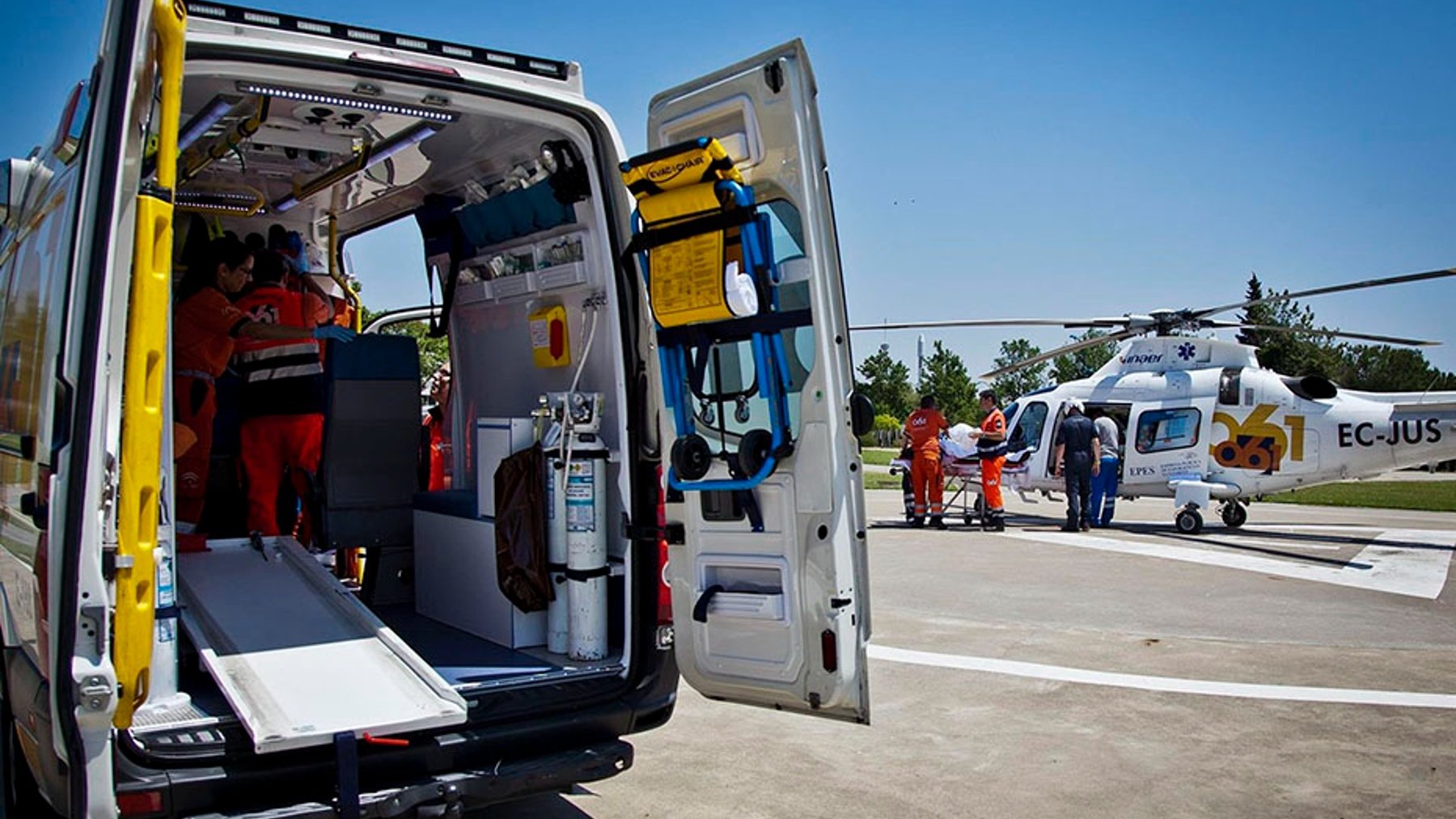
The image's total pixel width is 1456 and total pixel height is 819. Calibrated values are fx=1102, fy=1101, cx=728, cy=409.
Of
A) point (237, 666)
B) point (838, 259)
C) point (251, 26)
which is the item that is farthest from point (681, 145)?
point (237, 666)

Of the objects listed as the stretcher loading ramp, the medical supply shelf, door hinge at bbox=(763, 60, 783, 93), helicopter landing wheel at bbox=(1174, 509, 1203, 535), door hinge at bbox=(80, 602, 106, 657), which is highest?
door hinge at bbox=(763, 60, 783, 93)

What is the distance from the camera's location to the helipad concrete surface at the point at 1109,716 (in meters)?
4.48

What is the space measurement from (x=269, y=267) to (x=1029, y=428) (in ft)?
39.4

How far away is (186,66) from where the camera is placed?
3242 millimetres

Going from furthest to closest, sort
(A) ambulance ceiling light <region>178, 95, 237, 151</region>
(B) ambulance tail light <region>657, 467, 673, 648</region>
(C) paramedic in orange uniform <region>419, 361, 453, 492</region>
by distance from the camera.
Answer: (C) paramedic in orange uniform <region>419, 361, 453, 492</region>, (A) ambulance ceiling light <region>178, 95, 237, 151</region>, (B) ambulance tail light <region>657, 467, 673, 648</region>

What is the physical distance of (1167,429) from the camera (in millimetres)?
14906

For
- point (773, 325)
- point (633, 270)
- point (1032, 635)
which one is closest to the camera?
point (773, 325)

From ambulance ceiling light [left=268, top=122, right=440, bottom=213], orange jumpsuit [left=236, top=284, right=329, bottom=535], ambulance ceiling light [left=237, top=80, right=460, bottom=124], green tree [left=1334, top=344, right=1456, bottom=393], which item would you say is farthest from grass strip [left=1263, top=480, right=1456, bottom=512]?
green tree [left=1334, top=344, right=1456, bottom=393]

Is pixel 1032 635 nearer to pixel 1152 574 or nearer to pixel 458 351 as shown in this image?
pixel 1152 574

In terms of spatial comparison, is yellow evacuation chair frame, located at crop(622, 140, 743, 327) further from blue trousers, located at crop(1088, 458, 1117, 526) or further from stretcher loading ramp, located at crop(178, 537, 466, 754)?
blue trousers, located at crop(1088, 458, 1117, 526)

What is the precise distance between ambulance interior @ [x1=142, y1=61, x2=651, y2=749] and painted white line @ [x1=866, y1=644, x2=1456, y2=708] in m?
2.82

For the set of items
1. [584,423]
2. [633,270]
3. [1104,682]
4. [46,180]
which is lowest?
[1104,682]

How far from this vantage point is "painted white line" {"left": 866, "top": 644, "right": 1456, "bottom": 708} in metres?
5.71

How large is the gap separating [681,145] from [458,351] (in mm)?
3162
